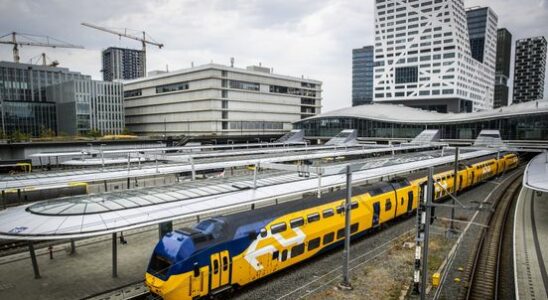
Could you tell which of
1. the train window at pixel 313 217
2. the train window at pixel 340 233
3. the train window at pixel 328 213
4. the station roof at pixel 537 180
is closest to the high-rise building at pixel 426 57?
the station roof at pixel 537 180

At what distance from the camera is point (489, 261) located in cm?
2112

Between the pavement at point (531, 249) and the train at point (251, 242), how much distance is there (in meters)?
7.21

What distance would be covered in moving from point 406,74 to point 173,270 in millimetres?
137489

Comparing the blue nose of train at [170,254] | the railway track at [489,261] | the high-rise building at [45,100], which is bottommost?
the railway track at [489,261]

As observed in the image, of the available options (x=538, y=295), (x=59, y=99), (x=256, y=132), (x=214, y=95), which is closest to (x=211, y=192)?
(x=538, y=295)

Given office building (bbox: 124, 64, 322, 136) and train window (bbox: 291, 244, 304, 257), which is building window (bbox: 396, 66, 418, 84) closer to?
office building (bbox: 124, 64, 322, 136)

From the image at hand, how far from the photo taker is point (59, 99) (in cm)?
12369

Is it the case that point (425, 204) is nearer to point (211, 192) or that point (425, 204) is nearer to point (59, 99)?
point (211, 192)

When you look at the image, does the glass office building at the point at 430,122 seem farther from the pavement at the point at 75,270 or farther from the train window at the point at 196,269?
the train window at the point at 196,269

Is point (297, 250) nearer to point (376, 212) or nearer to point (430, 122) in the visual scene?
point (376, 212)

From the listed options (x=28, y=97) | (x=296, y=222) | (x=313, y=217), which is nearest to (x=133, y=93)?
(x=28, y=97)

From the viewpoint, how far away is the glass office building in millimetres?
73500

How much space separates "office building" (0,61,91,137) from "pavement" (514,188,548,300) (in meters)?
128

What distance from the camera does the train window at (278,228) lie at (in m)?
17.7
